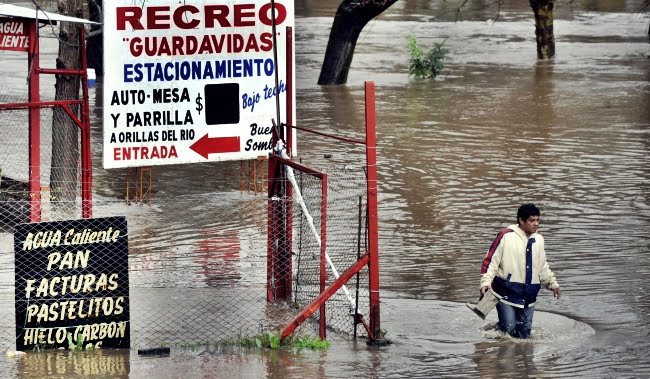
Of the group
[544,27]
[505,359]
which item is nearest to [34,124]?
[505,359]

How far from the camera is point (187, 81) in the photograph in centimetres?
1515

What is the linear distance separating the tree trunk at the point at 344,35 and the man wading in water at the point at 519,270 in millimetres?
17971

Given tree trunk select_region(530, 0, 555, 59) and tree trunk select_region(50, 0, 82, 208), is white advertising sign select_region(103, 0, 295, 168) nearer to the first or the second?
tree trunk select_region(50, 0, 82, 208)

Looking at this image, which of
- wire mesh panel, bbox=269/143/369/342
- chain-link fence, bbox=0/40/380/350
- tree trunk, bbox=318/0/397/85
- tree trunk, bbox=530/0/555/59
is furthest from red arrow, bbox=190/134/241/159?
tree trunk, bbox=530/0/555/59

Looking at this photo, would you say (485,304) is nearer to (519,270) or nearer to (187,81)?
(519,270)

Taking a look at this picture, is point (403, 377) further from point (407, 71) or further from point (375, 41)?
point (375, 41)

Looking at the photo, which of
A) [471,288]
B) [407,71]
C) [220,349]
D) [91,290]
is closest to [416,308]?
[471,288]

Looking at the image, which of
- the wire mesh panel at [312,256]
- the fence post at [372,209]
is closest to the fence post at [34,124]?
the wire mesh panel at [312,256]

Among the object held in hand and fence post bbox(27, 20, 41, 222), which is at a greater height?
fence post bbox(27, 20, 41, 222)

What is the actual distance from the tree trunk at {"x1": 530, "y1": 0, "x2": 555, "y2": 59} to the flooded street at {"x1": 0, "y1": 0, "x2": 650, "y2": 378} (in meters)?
0.48

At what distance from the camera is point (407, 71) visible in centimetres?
3284

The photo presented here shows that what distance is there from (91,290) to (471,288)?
411 cm

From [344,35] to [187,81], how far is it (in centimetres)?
1519

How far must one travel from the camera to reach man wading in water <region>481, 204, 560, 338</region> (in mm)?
11352
